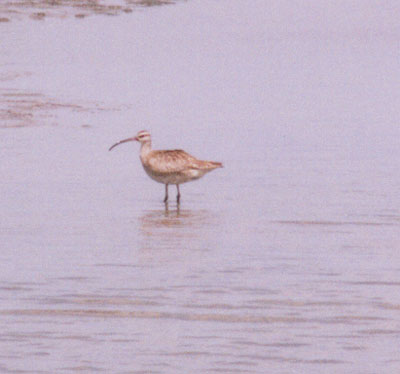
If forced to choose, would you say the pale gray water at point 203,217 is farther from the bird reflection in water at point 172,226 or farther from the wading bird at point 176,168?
the wading bird at point 176,168

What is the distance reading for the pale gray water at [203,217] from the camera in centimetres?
1095

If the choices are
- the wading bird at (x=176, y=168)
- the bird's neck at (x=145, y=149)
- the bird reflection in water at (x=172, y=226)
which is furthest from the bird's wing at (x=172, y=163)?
the bird reflection in water at (x=172, y=226)

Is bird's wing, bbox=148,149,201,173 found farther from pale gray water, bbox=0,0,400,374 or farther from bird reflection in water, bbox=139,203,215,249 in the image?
bird reflection in water, bbox=139,203,215,249

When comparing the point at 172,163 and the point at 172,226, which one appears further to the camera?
the point at 172,163

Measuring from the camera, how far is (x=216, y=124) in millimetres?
26016

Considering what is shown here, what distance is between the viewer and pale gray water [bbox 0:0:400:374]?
10.9 meters

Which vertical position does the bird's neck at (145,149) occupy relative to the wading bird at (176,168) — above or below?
above

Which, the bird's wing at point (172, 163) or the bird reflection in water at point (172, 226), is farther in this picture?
the bird's wing at point (172, 163)

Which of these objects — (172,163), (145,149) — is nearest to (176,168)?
(172,163)

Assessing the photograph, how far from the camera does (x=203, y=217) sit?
17.4 metres

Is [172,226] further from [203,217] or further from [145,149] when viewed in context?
[145,149]

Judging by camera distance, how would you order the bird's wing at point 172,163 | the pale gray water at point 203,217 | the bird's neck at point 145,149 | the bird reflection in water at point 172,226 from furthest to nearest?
the bird's neck at point 145,149 → the bird's wing at point 172,163 → the bird reflection in water at point 172,226 → the pale gray water at point 203,217

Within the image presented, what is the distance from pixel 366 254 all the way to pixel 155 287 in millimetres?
2563

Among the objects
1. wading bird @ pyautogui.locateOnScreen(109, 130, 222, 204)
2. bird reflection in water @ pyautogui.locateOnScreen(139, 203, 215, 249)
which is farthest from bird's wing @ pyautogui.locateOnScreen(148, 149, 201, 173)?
bird reflection in water @ pyautogui.locateOnScreen(139, 203, 215, 249)
